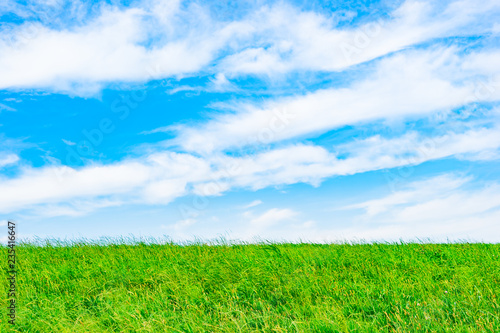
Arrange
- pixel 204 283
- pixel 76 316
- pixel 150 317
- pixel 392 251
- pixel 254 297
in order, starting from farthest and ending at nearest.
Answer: pixel 392 251 → pixel 204 283 → pixel 254 297 → pixel 76 316 → pixel 150 317

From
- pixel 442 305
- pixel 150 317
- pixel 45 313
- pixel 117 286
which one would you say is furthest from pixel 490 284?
pixel 45 313

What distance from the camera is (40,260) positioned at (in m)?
12.1

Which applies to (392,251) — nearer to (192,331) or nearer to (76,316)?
(192,331)

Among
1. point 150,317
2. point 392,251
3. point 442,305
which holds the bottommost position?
point 442,305

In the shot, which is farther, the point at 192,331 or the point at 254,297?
the point at 254,297

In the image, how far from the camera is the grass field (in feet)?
22.4

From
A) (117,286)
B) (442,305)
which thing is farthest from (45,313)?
(442,305)

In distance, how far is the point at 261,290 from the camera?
8.55 m

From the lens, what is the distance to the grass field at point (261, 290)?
682cm

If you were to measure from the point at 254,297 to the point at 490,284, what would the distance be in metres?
4.93

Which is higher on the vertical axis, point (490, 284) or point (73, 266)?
point (73, 266)

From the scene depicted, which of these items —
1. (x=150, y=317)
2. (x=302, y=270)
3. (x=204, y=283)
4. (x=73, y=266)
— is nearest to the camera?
(x=150, y=317)

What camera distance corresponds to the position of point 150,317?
7105mm

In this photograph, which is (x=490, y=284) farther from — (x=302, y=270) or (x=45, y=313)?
(x=45, y=313)
